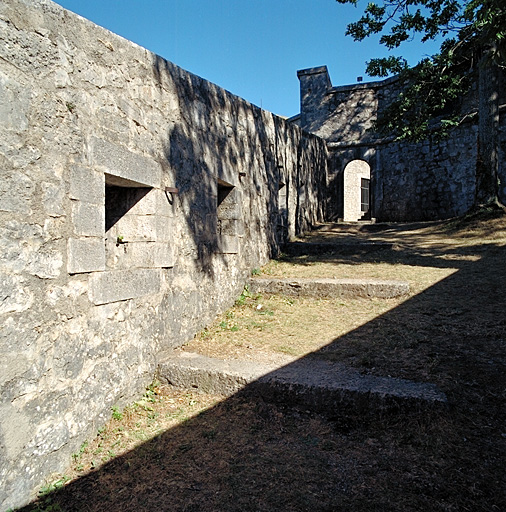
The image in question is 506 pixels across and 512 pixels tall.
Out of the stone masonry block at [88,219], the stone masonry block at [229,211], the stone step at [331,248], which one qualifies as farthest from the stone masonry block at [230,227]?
the stone step at [331,248]

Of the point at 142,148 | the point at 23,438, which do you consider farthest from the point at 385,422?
the point at 142,148

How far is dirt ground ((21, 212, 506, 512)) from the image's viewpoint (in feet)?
7.22

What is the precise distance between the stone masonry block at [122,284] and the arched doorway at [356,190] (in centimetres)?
1730

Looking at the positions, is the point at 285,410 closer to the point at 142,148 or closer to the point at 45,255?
the point at 45,255

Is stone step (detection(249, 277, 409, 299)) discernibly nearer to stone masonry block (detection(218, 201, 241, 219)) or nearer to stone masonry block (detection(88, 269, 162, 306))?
stone masonry block (detection(218, 201, 241, 219))

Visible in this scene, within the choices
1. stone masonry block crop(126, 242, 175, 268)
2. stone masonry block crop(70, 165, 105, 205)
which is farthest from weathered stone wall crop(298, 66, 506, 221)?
stone masonry block crop(70, 165, 105, 205)

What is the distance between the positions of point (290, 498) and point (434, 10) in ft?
35.3

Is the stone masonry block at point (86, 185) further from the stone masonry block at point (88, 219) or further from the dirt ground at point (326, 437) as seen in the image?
the dirt ground at point (326, 437)

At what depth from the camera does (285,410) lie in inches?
119

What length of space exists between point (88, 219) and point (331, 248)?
5.59 m

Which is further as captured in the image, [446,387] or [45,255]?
[446,387]

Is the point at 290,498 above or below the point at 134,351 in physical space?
below

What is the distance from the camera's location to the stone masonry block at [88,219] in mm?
2736

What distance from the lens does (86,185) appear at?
9.24ft
